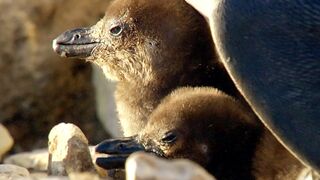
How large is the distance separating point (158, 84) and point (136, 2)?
0.77ft

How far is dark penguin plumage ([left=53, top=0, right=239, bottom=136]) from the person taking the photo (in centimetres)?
394

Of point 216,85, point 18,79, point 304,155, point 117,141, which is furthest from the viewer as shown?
point 18,79

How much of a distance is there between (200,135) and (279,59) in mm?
356

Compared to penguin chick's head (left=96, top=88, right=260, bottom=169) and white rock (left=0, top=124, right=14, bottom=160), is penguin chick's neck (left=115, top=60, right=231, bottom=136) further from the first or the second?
white rock (left=0, top=124, right=14, bottom=160)

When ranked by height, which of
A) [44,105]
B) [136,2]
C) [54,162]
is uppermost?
[136,2]

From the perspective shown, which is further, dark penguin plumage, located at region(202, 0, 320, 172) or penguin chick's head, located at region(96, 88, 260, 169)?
penguin chick's head, located at region(96, 88, 260, 169)

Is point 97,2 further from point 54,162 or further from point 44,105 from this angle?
point 54,162

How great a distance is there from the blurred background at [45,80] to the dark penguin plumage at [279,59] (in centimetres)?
187

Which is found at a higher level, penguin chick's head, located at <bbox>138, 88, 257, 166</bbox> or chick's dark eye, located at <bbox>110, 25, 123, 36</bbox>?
chick's dark eye, located at <bbox>110, 25, 123, 36</bbox>

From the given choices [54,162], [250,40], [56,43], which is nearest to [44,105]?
[56,43]

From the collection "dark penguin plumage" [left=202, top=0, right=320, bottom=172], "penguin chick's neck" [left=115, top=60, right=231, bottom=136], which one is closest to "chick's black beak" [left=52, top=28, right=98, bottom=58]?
"penguin chick's neck" [left=115, top=60, right=231, bottom=136]

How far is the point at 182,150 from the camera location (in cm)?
367

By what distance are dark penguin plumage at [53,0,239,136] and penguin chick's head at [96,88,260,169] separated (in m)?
0.24

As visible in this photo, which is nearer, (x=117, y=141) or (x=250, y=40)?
(x=250, y=40)
